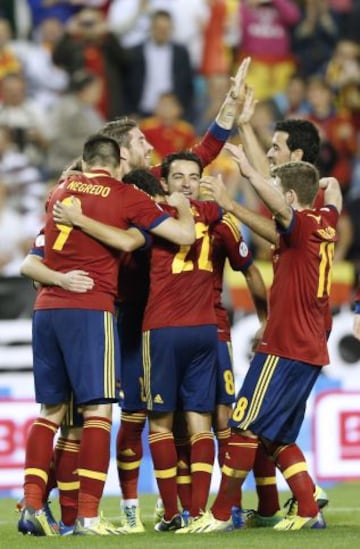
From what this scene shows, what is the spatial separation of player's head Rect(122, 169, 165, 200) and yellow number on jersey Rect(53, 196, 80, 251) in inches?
22.2

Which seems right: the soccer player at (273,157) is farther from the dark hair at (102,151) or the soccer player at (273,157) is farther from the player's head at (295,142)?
the dark hair at (102,151)

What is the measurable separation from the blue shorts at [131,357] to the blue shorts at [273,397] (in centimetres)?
78

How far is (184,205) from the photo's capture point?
8281mm

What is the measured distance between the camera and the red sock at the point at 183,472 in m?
8.74

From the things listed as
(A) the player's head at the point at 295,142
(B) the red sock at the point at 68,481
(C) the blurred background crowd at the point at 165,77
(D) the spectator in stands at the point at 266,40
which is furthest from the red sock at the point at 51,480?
(D) the spectator in stands at the point at 266,40

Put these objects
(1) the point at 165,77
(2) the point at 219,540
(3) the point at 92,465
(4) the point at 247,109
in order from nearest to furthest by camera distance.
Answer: (2) the point at 219,540
(3) the point at 92,465
(4) the point at 247,109
(1) the point at 165,77

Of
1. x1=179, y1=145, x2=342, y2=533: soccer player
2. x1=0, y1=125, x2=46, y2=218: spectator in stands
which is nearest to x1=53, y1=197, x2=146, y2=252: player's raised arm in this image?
x1=179, y1=145, x2=342, y2=533: soccer player

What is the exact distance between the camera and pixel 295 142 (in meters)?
9.01

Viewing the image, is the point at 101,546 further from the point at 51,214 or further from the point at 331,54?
the point at 331,54

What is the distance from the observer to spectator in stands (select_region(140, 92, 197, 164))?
51.9ft

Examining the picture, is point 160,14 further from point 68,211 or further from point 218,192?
point 68,211

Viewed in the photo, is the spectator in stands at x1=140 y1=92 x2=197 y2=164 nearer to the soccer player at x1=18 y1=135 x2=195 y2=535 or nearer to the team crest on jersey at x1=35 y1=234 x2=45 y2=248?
the team crest on jersey at x1=35 y1=234 x2=45 y2=248

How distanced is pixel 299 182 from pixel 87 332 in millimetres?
1407

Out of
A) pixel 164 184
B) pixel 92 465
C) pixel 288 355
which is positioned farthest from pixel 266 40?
pixel 92 465
